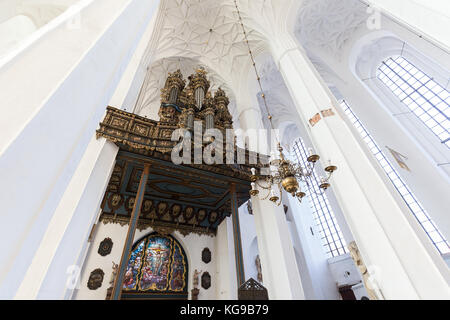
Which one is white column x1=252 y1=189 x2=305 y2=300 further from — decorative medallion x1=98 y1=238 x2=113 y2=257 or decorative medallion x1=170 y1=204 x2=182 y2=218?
decorative medallion x1=98 y1=238 x2=113 y2=257

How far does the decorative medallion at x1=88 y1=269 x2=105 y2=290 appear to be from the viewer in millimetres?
5691

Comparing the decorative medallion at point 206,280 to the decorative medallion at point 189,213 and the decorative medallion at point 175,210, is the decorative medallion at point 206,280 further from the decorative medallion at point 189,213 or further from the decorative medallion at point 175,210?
the decorative medallion at point 175,210

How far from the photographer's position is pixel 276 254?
16.5 feet

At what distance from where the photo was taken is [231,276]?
6773 millimetres

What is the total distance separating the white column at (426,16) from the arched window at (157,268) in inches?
342

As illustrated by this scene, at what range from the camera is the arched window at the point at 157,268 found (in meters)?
6.22

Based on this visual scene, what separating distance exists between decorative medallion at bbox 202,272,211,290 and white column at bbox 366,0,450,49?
8.59 meters

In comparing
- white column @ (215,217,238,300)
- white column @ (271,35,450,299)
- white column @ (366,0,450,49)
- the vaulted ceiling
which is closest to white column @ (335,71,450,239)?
the vaulted ceiling

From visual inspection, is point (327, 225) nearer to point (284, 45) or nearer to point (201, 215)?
point (201, 215)

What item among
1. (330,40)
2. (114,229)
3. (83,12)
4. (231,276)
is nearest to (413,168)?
(330,40)

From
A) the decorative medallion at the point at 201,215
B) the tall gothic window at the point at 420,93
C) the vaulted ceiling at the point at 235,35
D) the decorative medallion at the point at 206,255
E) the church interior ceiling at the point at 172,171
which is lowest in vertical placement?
the decorative medallion at the point at 206,255

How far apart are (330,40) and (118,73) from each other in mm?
10554

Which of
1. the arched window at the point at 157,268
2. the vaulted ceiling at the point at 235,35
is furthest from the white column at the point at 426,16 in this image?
the arched window at the point at 157,268
